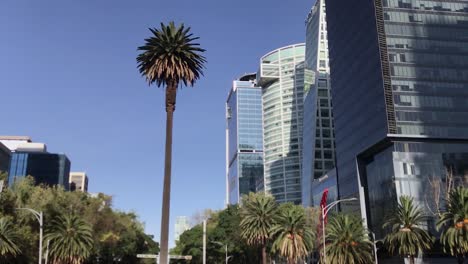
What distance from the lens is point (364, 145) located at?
401 ft

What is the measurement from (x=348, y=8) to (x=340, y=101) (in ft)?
80.4

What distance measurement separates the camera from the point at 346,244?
238 ft

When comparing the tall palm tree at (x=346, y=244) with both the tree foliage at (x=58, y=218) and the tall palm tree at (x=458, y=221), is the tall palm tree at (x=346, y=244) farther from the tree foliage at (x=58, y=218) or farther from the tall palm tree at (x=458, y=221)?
the tree foliage at (x=58, y=218)

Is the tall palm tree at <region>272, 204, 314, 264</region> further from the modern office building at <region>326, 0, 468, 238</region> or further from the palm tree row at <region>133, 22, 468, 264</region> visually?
the modern office building at <region>326, 0, 468, 238</region>

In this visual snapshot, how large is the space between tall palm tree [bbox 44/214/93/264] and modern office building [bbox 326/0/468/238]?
216ft

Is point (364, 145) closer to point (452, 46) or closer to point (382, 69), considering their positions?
point (382, 69)

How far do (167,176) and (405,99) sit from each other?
86.7m

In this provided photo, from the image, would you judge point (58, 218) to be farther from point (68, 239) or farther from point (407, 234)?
point (407, 234)

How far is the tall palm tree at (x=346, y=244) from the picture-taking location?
71.8 metres

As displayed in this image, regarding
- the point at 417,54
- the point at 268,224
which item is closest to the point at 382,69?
the point at 417,54

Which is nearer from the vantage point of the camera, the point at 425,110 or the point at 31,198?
the point at 31,198

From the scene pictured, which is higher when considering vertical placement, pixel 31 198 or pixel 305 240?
pixel 31 198

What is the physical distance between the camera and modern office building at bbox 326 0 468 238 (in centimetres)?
11069

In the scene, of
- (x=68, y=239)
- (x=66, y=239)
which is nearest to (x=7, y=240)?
(x=66, y=239)
